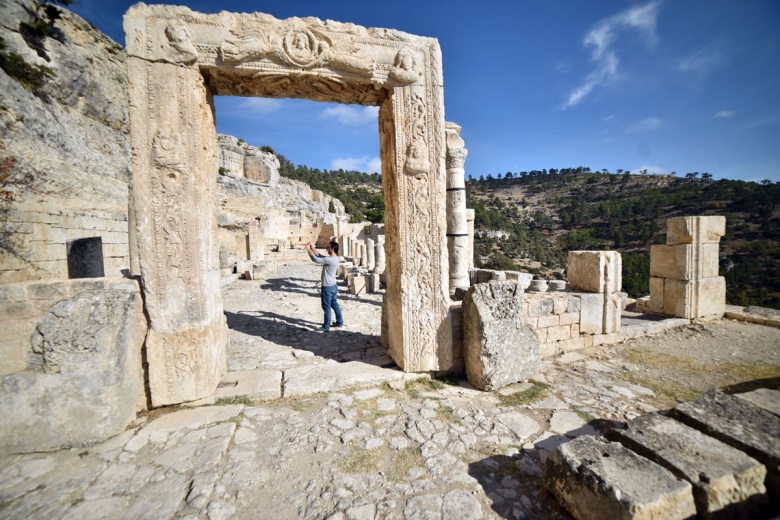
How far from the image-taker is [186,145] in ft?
9.72

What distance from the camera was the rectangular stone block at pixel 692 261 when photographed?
603 centimetres

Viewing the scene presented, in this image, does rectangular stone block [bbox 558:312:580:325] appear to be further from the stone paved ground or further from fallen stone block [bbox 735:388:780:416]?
fallen stone block [bbox 735:388:780:416]

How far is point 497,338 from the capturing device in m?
3.34

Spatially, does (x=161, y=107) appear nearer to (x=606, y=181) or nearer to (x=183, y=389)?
(x=183, y=389)

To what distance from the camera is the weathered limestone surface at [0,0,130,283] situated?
20.5 ft

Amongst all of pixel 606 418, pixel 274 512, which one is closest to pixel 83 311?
pixel 274 512

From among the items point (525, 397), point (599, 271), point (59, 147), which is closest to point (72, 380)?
point (525, 397)

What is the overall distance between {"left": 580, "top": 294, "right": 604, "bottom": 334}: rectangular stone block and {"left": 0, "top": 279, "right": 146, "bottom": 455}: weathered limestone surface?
5.79m

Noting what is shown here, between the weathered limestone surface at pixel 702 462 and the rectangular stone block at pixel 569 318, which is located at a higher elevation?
the rectangular stone block at pixel 569 318

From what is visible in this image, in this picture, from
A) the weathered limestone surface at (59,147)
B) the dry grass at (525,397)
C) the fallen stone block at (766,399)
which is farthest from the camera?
the weathered limestone surface at (59,147)

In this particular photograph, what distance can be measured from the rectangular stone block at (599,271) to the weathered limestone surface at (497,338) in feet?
7.14

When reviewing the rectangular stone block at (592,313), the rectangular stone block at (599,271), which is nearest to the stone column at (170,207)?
the rectangular stone block at (592,313)

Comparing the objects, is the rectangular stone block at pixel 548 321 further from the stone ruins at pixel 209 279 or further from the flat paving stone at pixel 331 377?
the flat paving stone at pixel 331 377

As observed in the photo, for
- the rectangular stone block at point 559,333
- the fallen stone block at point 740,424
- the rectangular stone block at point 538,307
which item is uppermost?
the rectangular stone block at point 538,307
